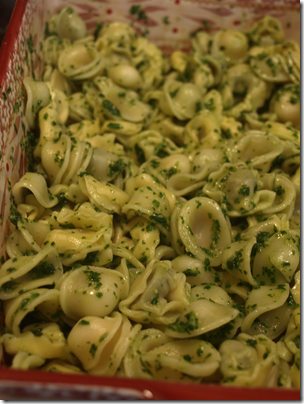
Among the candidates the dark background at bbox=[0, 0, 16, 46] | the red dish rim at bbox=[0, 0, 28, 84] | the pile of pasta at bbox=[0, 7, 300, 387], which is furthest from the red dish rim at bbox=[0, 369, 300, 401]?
the dark background at bbox=[0, 0, 16, 46]

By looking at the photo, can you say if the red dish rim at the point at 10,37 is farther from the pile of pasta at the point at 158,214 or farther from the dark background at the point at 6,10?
the pile of pasta at the point at 158,214

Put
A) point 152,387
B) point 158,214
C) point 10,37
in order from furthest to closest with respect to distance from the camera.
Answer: point 10,37
point 158,214
point 152,387

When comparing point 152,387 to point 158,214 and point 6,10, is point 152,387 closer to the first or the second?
point 158,214

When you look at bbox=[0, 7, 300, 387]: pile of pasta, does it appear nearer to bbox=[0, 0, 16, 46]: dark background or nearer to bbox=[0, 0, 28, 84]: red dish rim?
bbox=[0, 0, 28, 84]: red dish rim

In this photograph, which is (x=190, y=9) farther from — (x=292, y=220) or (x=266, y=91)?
(x=292, y=220)

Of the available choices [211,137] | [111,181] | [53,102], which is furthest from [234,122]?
[53,102]

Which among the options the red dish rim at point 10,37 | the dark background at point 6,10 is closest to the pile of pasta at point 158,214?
the red dish rim at point 10,37

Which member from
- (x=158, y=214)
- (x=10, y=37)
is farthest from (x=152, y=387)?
(x=10, y=37)

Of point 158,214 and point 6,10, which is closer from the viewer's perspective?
point 158,214
